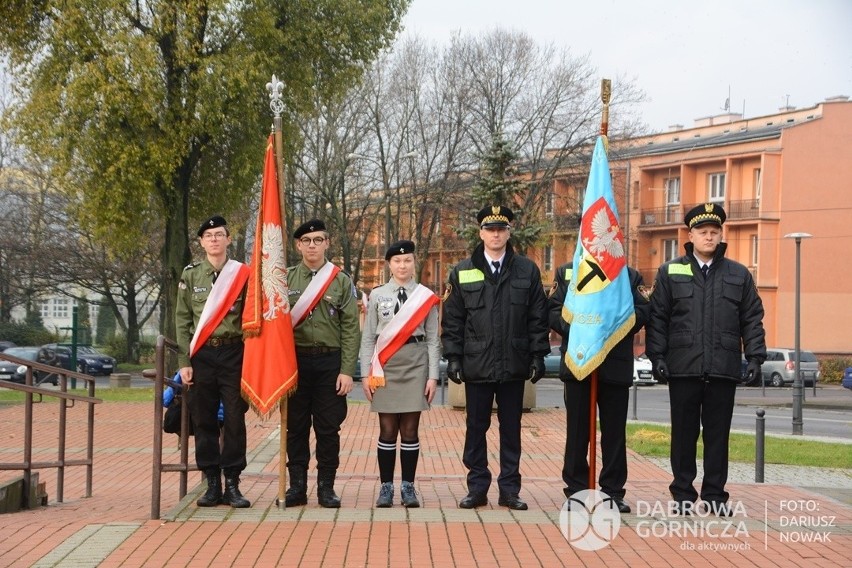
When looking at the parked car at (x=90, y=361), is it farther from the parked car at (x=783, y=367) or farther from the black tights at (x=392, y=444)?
the black tights at (x=392, y=444)

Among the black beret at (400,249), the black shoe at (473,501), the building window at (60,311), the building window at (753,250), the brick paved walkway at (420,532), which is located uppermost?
the building window at (753,250)

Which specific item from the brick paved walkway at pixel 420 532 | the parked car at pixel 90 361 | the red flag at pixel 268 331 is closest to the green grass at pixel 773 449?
the brick paved walkway at pixel 420 532

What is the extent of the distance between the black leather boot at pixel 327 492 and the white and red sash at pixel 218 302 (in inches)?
52.3

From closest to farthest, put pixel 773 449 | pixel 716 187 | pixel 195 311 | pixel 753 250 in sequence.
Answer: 1. pixel 195 311
2. pixel 773 449
3. pixel 753 250
4. pixel 716 187

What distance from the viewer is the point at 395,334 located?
807 centimetres

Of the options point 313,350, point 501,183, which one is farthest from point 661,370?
point 501,183

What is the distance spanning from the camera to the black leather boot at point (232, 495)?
314 inches

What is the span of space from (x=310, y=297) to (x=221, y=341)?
716 millimetres

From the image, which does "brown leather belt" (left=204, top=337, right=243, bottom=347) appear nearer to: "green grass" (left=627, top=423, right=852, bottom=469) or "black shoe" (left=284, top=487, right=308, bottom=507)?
"black shoe" (left=284, top=487, right=308, bottom=507)

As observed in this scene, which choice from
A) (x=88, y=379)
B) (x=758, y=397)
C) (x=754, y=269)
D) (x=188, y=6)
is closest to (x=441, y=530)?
(x=88, y=379)

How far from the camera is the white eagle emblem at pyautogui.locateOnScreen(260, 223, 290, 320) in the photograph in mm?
7781

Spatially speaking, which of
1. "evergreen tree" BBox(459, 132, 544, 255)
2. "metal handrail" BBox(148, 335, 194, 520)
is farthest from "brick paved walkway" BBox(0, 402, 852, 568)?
"evergreen tree" BBox(459, 132, 544, 255)

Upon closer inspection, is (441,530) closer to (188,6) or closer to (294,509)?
(294,509)

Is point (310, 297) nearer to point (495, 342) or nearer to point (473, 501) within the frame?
point (495, 342)
